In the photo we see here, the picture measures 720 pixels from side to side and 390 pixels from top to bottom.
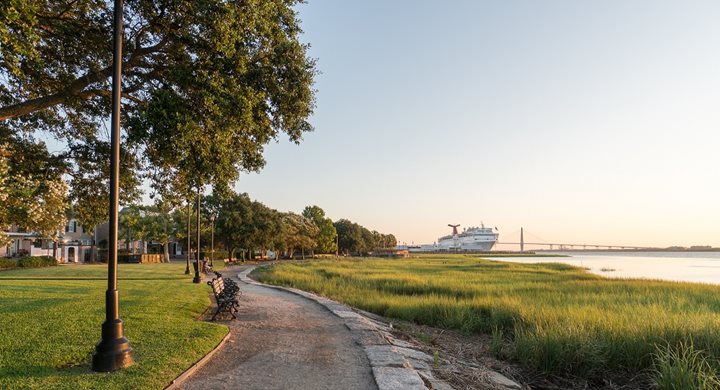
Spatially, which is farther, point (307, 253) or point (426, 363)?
point (307, 253)

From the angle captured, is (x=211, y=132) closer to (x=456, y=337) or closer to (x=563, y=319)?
(x=456, y=337)

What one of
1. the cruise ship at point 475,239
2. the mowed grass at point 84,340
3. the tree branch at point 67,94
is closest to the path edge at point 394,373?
the mowed grass at point 84,340

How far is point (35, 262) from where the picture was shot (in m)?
38.5

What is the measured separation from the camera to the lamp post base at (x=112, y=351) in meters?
6.42

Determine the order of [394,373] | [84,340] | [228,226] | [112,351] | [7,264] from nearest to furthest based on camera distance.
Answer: [112,351] → [394,373] → [84,340] → [7,264] → [228,226]

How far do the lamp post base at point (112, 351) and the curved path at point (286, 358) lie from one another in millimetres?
1007

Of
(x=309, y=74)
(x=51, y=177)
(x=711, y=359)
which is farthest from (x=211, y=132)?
(x=711, y=359)

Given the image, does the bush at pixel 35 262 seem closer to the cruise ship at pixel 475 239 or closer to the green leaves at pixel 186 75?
the green leaves at pixel 186 75

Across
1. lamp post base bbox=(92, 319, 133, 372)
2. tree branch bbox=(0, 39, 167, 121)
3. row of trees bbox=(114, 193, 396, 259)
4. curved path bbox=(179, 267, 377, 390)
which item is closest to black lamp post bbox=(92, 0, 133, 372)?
lamp post base bbox=(92, 319, 133, 372)

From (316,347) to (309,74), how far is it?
6733mm

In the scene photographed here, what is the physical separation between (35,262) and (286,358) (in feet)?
131

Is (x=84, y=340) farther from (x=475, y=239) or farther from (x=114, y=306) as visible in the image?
(x=475, y=239)

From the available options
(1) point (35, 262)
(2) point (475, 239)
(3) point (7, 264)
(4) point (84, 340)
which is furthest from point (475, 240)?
(4) point (84, 340)

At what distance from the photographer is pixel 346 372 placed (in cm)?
700
